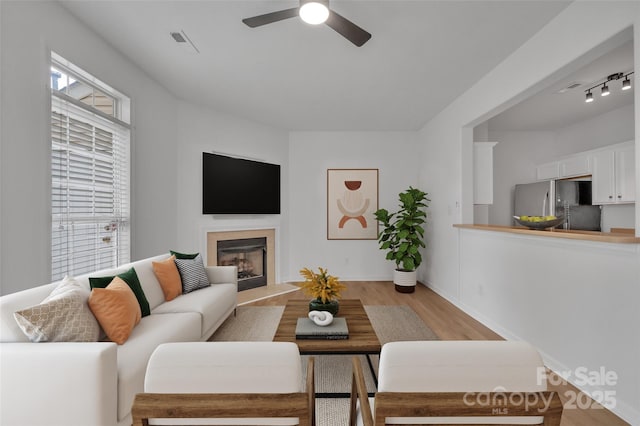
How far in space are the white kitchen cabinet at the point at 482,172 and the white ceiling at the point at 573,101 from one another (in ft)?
2.75

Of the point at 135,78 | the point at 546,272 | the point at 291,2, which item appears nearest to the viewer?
the point at 291,2

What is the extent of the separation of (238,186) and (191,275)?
6.38 ft

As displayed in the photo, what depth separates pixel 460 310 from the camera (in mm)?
3650

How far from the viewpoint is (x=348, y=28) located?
6.50 feet

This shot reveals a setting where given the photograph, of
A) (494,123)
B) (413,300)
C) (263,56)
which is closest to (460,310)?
(413,300)

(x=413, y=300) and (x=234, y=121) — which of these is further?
(x=234, y=121)

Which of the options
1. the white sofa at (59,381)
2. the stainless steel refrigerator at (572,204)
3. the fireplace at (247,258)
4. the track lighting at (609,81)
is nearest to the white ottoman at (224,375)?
the white sofa at (59,381)

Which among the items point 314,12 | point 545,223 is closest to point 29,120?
point 314,12

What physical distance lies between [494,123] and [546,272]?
3211mm

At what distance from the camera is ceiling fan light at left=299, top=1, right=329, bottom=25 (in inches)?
71.5

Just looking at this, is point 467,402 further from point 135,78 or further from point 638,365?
point 135,78

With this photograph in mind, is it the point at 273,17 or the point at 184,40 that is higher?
the point at 184,40

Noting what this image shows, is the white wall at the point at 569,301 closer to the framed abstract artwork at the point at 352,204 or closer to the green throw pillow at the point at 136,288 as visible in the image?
the framed abstract artwork at the point at 352,204

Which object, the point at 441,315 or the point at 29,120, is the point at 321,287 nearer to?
the point at 441,315
